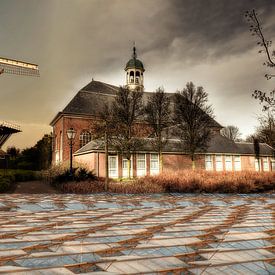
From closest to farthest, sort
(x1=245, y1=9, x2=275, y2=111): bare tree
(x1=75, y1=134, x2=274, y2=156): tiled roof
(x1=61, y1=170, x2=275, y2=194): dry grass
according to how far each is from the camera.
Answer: (x1=245, y1=9, x2=275, y2=111): bare tree < (x1=61, y1=170, x2=275, y2=194): dry grass < (x1=75, y1=134, x2=274, y2=156): tiled roof

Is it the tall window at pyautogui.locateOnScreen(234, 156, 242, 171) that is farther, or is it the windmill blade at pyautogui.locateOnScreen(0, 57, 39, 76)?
the tall window at pyautogui.locateOnScreen(234, 156, 242, 171)

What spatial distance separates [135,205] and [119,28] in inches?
455

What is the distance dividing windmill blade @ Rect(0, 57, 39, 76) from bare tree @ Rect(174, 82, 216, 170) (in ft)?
51.0

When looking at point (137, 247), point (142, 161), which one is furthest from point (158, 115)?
point (137, 247)

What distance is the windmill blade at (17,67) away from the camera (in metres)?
30.0

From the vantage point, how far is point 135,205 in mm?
8914

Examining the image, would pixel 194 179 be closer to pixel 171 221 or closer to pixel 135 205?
pixel 135 205

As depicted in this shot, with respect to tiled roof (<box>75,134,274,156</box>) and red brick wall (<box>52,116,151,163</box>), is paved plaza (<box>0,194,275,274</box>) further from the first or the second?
red brick wall (<box>52,116,151,163</box>)

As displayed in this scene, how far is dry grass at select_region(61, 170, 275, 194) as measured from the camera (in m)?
16.9

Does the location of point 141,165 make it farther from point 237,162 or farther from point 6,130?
point 6,130

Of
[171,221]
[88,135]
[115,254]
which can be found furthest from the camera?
[88,135]

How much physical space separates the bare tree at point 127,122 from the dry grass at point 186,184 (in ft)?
36.3

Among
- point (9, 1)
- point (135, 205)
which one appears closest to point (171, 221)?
point (135, 205)

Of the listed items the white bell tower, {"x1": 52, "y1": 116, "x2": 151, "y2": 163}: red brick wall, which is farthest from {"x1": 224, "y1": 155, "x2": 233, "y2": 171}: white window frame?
the white bell tower
